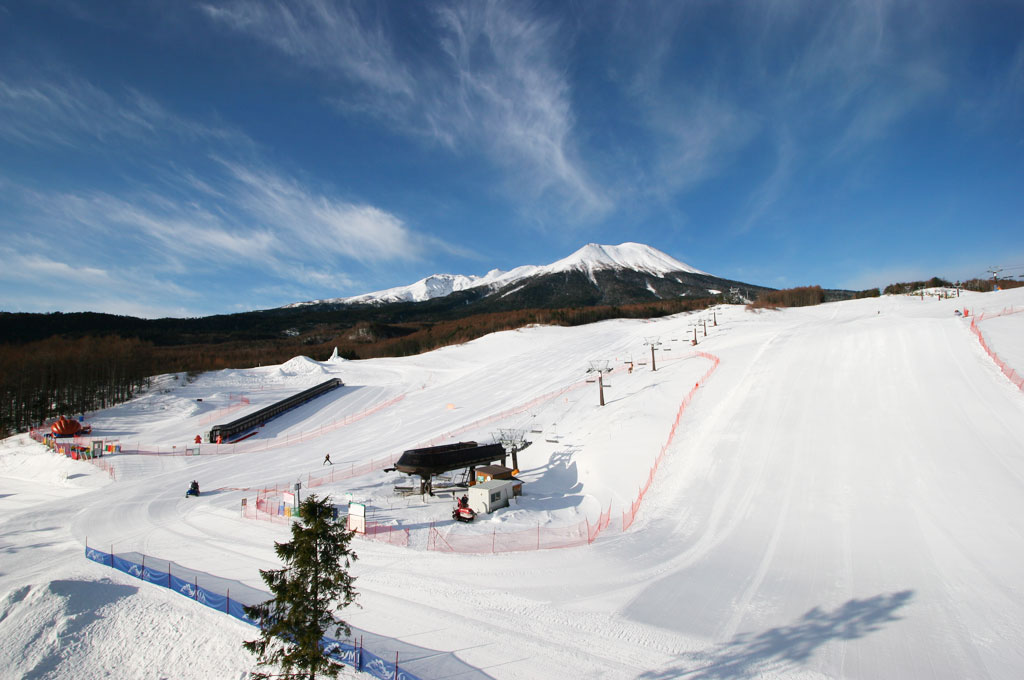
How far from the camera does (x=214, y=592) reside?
13.7 meters

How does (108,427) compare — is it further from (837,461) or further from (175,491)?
(837,461)

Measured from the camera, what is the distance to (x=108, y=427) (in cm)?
4566

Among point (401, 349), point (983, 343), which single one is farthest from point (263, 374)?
point (983, 343)

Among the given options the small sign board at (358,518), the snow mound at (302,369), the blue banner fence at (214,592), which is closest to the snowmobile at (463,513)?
the small sign board at (358,518)

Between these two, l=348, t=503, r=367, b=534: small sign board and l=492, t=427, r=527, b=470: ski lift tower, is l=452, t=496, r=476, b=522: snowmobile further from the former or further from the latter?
l=492, t=427, r=527, b=470: ski lift tower

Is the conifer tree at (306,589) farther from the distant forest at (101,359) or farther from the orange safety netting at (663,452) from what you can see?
the distant forest at (101,359)

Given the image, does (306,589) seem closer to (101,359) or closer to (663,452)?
(663,452)

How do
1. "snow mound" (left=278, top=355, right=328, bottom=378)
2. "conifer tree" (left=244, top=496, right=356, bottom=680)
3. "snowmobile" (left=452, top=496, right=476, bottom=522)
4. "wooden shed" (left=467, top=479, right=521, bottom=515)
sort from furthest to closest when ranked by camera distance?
"snow mound" (left=278, top=355, right=328, bottom=378)
"wooden shed" (left=467, top=479, right=521, bottom=515)
"snowmobile" (left=452, top=496, right=476, bottom=522)
"conifer tree" (left=244, top=496, right=356, bottom=680)

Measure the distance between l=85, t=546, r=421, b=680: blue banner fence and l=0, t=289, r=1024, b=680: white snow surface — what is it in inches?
15.1

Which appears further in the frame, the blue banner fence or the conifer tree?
the blue banner fence

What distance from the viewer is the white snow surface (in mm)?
10844

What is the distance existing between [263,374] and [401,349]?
40.9m

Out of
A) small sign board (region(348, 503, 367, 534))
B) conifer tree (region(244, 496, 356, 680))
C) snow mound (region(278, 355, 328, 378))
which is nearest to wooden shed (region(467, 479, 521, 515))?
small sign board (region(348, 503, 367, 534))

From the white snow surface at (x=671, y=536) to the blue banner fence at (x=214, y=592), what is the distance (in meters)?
0.38
